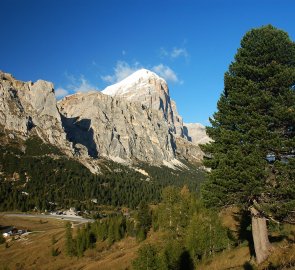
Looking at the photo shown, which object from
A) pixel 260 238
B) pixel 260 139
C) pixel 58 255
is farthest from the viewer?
Result: pixel 58 255

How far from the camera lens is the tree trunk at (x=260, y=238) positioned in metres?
22.0

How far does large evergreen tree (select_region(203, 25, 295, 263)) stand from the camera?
843 inches

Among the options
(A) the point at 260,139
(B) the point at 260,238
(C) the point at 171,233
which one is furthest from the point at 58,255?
(A) the point at 260,139

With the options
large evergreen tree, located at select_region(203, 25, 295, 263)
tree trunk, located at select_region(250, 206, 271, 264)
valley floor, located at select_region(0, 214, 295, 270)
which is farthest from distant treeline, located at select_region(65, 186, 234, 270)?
large evergreen tree, located at select_region(203, 25, 295, 263)

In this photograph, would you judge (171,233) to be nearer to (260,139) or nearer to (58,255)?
(58,255)

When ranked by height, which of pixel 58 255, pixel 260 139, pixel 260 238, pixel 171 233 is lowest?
pixel 58 255

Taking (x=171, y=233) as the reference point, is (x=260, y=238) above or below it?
above

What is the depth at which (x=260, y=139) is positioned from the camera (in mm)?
22078

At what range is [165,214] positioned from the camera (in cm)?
7175

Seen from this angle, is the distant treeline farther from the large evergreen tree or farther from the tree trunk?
the large evergreen tree

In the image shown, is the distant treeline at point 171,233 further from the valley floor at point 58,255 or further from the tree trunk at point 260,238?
the tree trunk at point 260,238

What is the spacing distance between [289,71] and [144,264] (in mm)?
30984

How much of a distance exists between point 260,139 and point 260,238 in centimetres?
676

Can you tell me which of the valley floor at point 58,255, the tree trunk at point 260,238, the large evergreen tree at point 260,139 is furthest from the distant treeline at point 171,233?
the large evergreen tree at point 260,139
